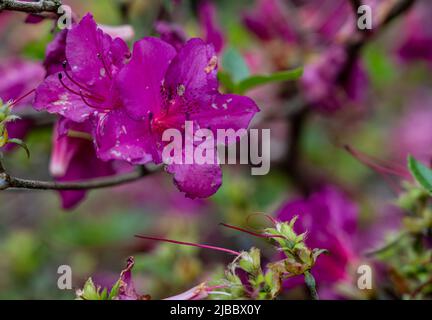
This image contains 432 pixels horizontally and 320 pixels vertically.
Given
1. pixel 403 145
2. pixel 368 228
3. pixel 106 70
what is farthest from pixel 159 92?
pixel 403 145

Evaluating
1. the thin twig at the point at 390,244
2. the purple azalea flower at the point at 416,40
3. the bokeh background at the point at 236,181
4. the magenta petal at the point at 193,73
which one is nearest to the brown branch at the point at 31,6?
the magenta petal at the point at 193,73

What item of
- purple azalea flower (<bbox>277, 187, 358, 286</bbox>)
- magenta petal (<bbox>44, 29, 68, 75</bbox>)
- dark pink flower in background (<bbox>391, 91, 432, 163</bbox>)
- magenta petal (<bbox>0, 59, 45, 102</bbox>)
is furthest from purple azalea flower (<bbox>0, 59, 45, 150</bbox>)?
dark pink flower in background (<bbox>391, 91, 432, 163</bbox>)

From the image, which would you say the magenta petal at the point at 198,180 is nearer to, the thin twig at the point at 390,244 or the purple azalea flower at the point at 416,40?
the thin twig at the point at 390,244

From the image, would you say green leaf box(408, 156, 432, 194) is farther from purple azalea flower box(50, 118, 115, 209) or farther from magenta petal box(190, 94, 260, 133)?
purple azalea flower box(50, 118, 115, 209)

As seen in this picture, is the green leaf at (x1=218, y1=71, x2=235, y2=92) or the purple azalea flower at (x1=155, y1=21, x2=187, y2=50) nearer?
the purple azalea flower at (x1=155, y1=21, x2=187, y2=50)
